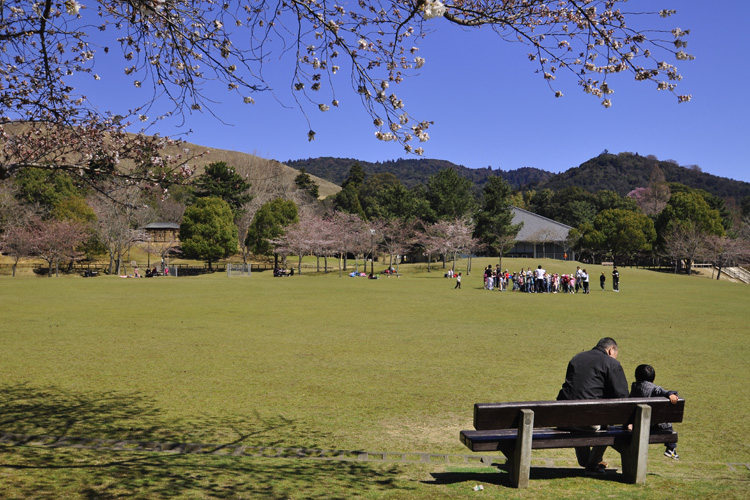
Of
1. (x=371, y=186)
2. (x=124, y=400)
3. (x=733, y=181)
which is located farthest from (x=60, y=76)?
(x=733, y=181)

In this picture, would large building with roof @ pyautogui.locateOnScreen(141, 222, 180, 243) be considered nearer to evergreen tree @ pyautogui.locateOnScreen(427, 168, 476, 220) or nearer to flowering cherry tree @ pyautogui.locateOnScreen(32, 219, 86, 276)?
flowering cherry tree @ pyautogui.locateOnScreen(32, 219, 86, 276)

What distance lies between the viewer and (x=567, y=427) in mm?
4906

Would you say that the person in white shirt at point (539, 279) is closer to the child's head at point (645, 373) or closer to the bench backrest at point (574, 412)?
the child's head at point (645, 373)

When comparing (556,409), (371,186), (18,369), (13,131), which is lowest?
(18,369)

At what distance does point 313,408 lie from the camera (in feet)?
25.8

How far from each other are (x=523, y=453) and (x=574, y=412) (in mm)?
581

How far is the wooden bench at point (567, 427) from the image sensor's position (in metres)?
4.63

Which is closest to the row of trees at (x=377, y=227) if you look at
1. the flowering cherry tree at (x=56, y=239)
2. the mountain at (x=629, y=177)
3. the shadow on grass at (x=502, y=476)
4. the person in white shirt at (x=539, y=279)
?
the flowering cherry tree at (x=56, y=239)

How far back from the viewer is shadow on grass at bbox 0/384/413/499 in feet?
14.9

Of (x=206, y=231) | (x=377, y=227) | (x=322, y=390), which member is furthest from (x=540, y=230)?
(x=322, y=390)

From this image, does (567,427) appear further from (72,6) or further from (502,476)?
(72,6)

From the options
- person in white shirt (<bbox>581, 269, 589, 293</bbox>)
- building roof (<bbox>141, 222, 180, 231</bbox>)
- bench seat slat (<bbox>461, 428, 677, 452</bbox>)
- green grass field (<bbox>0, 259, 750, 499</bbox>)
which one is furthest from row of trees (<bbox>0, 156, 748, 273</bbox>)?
bench seat slat (<bbox>461, 428, 677, 452</bbox>)

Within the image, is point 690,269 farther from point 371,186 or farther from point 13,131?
point 13,131

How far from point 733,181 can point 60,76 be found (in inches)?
8194
